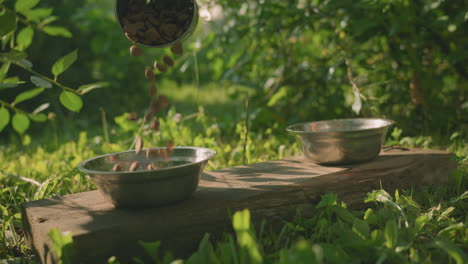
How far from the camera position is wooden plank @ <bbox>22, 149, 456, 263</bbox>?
1343 millimetres

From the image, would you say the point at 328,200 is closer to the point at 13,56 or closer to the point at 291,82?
the point at 13,56

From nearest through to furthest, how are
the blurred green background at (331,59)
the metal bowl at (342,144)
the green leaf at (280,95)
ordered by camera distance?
the metal bowl at (342,144), the blurred green background at (331,59), the green leaf at (280,95)

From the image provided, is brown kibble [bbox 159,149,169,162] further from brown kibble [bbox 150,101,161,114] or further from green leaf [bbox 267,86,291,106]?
green leaf [bbox 267,86,291,106]

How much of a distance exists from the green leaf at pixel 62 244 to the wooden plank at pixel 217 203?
26mm

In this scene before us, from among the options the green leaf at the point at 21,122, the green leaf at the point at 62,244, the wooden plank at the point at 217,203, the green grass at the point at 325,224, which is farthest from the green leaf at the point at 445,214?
the green leaf at the point at 21,122

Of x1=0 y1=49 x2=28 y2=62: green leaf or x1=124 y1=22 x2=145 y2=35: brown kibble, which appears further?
x1=124 y1=22 x2=145 y2=35: brown kibble

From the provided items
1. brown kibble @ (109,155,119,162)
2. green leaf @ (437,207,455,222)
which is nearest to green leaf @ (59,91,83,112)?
brown kibble @ (109,155,119,162)

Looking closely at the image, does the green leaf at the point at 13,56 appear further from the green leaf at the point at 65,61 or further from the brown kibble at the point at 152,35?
the brown kibble at the point at 152,35

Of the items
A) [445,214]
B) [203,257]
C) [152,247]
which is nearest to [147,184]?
[152,247]

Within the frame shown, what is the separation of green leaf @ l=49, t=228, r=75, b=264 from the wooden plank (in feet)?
0.09

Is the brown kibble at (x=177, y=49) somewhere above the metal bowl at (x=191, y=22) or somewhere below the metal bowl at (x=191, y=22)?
below

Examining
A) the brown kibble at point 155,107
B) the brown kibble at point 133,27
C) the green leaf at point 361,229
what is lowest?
the green leaf at point 361,229

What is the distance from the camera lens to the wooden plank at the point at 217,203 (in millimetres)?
1343

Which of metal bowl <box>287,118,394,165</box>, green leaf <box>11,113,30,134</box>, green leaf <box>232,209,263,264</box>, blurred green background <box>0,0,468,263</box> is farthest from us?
blurred green background <box>0,0,468,263</box>
